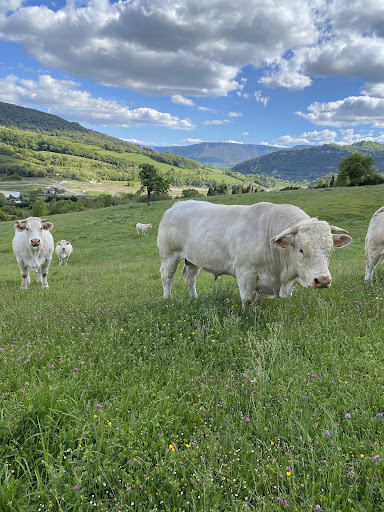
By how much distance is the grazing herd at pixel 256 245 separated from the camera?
209 inches

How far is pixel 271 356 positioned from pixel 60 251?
23.1 metres

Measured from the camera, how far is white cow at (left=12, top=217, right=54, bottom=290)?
40.0ft

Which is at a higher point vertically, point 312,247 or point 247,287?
point 312,247

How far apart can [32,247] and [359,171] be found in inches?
3179

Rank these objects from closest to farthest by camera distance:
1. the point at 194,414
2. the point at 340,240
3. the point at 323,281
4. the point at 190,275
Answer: the point at 194,414, the point at 323,281, the point at 340,240, the point at 190,275

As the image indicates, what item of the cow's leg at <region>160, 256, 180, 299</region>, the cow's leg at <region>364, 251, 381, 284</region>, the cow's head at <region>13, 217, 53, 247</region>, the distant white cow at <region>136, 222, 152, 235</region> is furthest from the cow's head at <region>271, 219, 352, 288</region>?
the distant white cow at <region>136, 222, 152, 235</region>

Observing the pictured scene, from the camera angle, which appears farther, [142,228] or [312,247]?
[142,228]

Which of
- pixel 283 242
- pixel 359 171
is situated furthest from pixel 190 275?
pixel 359 171

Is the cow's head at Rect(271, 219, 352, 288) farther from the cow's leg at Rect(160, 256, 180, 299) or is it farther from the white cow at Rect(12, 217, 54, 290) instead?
the white cow at Rect(12, 217, 54, 290)

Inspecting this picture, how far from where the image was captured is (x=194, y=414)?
333 centimetres

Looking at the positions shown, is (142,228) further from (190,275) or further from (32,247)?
A: (190,275)

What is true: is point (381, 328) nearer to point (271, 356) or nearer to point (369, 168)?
point (271, 356)

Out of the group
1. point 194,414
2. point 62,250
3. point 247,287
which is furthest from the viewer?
point 62,250

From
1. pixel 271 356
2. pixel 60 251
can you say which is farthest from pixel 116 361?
pixel 60 251
